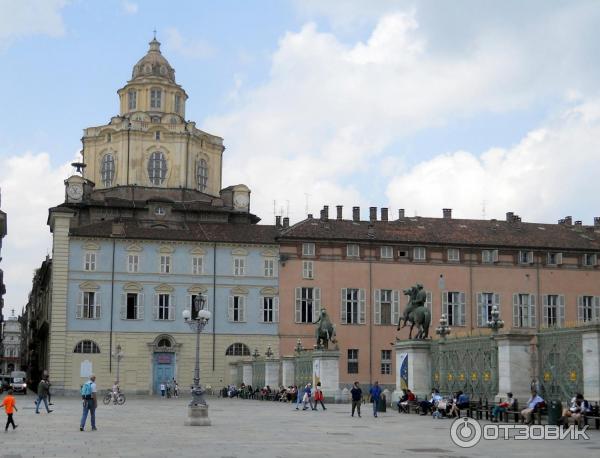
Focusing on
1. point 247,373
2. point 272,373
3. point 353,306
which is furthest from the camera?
point 353,306

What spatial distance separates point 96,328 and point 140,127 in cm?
2065

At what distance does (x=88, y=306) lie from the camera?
67188mm

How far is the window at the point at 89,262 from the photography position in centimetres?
6762

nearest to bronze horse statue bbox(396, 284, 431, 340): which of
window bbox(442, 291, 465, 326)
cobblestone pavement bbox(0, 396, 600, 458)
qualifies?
cobblestone pavement bbox(0, 396, 600, 458)

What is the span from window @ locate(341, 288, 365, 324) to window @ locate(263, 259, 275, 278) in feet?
17.3

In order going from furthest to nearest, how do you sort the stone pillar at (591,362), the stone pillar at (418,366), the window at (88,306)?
the window at (88,306)
the stone pillar at (418,366)
the stone pillar at (591,362)

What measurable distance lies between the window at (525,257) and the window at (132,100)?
34888 mm

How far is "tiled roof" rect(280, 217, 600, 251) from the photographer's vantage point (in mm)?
71625

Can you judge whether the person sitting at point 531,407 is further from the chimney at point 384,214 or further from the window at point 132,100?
the window at point 132,100

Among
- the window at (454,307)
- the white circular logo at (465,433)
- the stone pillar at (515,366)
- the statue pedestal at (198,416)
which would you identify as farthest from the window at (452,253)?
the statue pedestal at (198,416)

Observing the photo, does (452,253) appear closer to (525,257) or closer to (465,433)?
(525,257)

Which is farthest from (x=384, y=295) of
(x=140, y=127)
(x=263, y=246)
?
(x=140, y=127)

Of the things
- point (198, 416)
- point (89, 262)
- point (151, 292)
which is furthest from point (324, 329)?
point (89, 262)

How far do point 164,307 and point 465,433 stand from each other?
4503 cm
